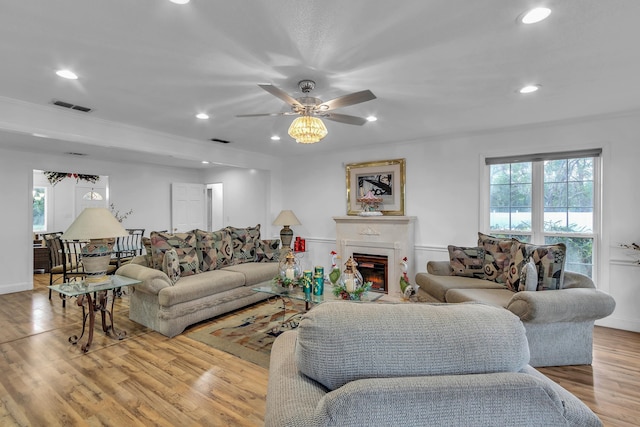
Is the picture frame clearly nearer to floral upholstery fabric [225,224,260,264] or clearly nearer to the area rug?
floral upholstery fabric [225,224,260,264]

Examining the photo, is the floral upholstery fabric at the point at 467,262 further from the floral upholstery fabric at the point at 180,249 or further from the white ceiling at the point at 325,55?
the floral upholstery fabric at the point at 180,249

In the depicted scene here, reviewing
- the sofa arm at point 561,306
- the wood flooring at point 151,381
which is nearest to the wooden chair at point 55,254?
the wood flooring at point 151,381

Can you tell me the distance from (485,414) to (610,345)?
3.48 m

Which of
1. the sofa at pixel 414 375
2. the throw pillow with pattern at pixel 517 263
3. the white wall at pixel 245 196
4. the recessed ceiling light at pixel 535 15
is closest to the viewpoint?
the sofa at pixel 414 375

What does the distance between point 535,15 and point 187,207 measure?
23.3 feet

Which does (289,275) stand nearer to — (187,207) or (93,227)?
(93,227)

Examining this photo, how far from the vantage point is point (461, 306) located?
1013mm

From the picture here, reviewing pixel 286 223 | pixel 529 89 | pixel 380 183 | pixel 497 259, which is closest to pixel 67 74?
pixel 286 223

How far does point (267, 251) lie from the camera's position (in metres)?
4.99

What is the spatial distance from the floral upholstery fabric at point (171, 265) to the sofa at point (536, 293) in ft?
9.37

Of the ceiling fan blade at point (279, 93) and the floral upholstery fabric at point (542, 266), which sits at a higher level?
the ceiling fan blade at point (279, 93)

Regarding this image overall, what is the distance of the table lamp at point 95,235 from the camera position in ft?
9.18

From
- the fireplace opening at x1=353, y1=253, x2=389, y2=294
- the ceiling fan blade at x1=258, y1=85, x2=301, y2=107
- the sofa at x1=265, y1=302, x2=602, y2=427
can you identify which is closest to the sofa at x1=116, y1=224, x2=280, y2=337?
the fireplace opening at x1=353, y1=253, x2=389, y2=294

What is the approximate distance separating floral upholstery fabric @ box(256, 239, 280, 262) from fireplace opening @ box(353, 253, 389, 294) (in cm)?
132
